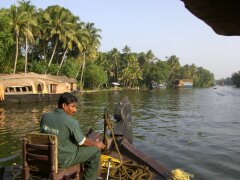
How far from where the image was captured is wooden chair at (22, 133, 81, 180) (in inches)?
188

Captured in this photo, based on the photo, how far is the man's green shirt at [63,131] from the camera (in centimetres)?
508

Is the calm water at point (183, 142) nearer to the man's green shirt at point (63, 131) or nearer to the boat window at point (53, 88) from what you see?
the man's green shirt at point (63, 131)

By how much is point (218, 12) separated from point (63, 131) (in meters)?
3.86

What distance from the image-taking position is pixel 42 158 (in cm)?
484

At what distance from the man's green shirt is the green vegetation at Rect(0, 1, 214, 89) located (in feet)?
114

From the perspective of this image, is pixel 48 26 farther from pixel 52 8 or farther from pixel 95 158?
pixel 95 158

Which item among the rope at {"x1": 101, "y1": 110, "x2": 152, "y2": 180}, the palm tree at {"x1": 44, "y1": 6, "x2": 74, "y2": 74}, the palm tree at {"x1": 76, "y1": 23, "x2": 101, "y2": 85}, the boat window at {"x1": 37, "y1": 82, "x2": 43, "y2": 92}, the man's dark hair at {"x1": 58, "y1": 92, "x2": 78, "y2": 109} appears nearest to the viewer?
the man's dark hair at {"x1": 58, "y1": 92, "x2": 78, "y2": 109}

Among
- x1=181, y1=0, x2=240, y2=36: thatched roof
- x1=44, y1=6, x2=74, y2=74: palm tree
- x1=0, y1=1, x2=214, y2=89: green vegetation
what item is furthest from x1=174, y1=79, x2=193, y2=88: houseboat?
x1=181, y1=0, x2=240, y2=36: thatched roof

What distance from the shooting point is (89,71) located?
232 ft

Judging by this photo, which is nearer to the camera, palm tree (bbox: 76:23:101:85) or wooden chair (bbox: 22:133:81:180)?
wooden chair (bbox: 22:133:81:180)

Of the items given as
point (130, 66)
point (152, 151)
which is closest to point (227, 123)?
point (152, 151)

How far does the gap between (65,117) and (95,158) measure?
1.09 meters

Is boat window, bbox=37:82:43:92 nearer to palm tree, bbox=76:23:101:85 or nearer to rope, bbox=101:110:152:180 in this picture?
palm tree, bbox=76:23:101:85

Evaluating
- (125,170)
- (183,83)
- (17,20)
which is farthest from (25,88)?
(183,83)
